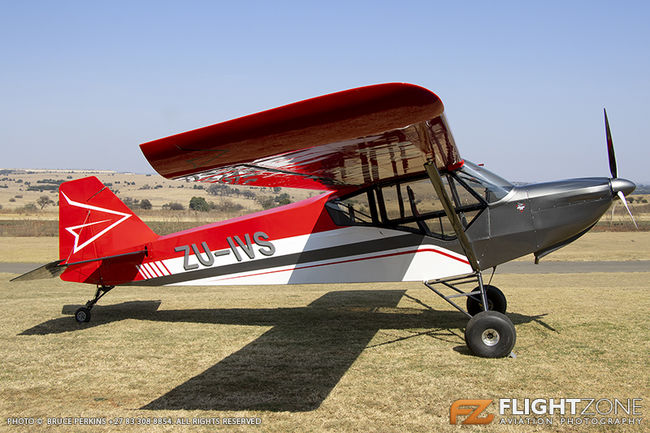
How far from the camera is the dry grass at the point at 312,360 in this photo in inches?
182

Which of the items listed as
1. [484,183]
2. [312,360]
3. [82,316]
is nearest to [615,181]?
[484,183]

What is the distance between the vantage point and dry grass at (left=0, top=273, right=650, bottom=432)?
4625 mm

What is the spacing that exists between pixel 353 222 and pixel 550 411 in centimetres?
382

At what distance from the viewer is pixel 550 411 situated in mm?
4324

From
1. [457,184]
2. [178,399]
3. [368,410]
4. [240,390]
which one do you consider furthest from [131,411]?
[457,184]

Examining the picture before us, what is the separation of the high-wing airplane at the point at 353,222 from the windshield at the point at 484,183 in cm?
2

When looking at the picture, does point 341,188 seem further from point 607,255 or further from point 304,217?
point 607,255

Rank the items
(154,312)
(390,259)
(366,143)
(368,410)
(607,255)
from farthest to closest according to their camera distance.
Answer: (607,255), (154,312), (390,259), (366,143), (368,410)

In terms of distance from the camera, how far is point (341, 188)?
754cm

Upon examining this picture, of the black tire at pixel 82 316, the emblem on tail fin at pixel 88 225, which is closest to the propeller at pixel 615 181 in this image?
the emblem on tail fin at pixel 88 225

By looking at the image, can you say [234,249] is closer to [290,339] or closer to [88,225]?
[290,339]

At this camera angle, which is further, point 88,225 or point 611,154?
point 88,225

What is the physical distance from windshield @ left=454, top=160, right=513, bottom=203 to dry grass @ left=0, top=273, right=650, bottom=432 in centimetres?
195

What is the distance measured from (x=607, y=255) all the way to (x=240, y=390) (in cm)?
1899
